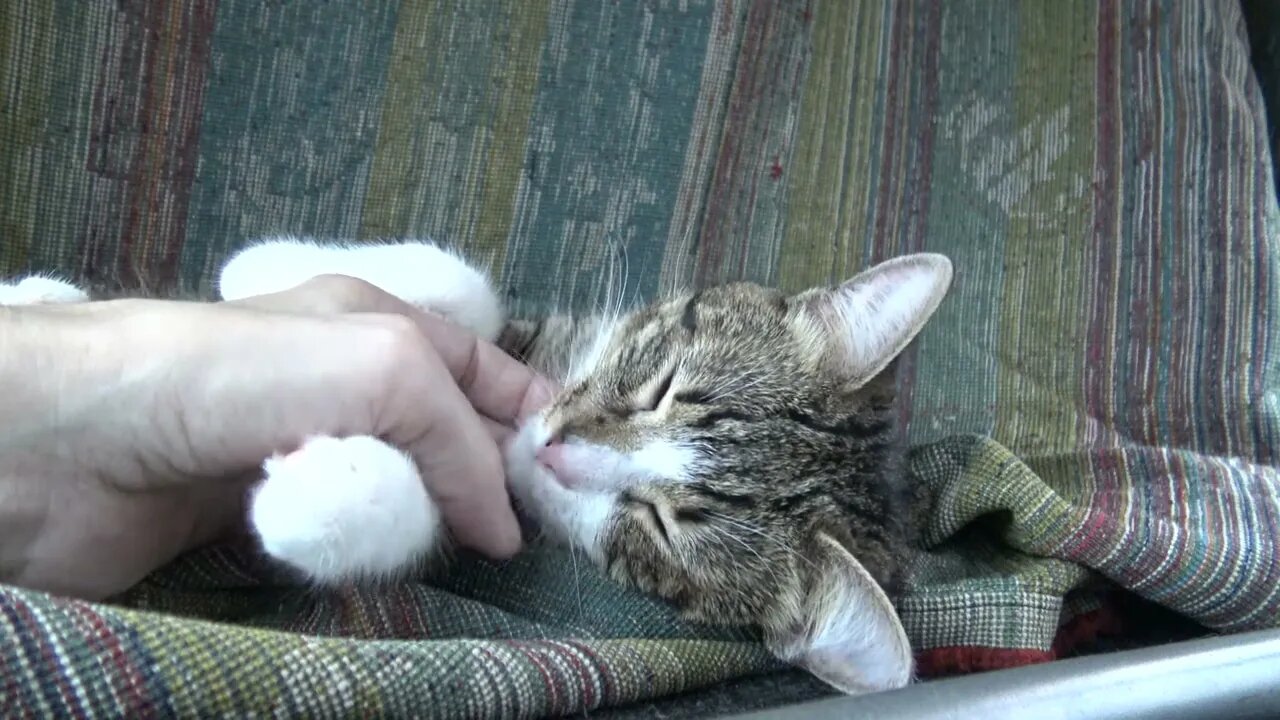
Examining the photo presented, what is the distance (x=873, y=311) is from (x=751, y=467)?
0.28m

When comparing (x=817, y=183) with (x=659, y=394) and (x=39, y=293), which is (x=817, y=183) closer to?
(x=659, y=394)

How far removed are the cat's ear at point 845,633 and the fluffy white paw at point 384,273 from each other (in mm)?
583

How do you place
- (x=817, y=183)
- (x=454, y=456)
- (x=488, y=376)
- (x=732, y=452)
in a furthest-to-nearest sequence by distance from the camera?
(x=817, y=183), (x=488, y=376), (x=732, y=452), (x=454, y=456)

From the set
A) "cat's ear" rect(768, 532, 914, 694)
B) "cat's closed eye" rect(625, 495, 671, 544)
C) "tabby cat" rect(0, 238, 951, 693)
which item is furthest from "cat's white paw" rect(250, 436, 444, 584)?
"cat's ear" rect(768, 532, 914, 694)

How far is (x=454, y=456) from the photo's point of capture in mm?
892

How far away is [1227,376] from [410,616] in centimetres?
141

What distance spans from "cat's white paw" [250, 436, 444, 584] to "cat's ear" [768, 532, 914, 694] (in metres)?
0.46

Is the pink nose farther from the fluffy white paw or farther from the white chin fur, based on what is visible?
the fluffy white paw

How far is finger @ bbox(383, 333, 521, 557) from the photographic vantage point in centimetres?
83

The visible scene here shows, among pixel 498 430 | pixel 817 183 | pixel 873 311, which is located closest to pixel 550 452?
pixel 498 430

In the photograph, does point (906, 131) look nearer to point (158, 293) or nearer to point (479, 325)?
point (479, 325)

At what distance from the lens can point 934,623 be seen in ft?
3.30

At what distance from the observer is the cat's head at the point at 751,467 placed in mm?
1057

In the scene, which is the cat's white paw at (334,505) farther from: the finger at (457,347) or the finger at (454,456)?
the finger at (457,347)
